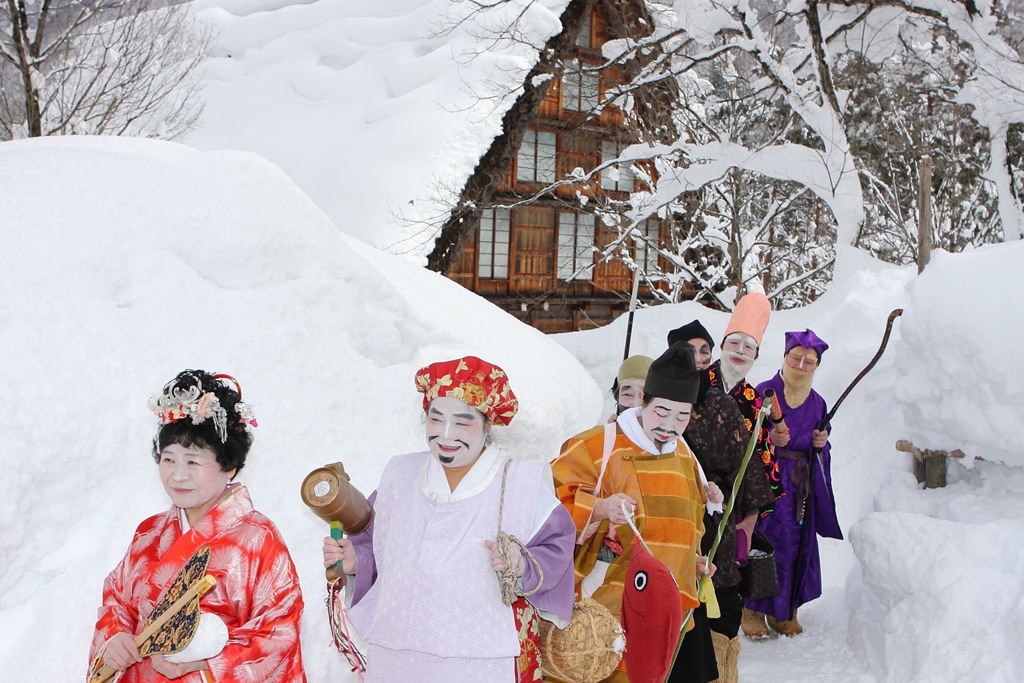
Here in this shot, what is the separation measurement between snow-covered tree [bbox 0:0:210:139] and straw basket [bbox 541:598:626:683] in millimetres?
8686

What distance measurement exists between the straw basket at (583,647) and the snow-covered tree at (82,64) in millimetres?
8686

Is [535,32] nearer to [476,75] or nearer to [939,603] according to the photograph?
[476,75]

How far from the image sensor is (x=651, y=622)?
2387 mm

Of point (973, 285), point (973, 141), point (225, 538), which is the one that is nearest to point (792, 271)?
point (973, 141)

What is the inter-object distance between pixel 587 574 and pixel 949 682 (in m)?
1.56

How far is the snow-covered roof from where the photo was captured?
464 inches

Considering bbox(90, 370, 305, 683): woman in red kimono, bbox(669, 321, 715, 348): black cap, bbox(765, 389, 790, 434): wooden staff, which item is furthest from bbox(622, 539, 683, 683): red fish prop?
bbox(765, 389, 790, 434): wooden staff

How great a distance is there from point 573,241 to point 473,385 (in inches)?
536

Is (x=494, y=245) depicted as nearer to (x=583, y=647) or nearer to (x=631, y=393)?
(x=631, y=393)

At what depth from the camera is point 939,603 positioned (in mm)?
3455

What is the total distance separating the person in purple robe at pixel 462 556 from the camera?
2.10 m

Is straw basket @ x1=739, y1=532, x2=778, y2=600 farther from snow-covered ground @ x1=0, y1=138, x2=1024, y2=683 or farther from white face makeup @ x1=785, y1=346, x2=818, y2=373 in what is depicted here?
white face makeup @ x1=785, y1=346, x2=818, y2=373

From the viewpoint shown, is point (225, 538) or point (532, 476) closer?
point (225, 538)

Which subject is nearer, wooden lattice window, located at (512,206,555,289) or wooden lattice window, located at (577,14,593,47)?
wooden lattice window, located at (577,14,593,47)
